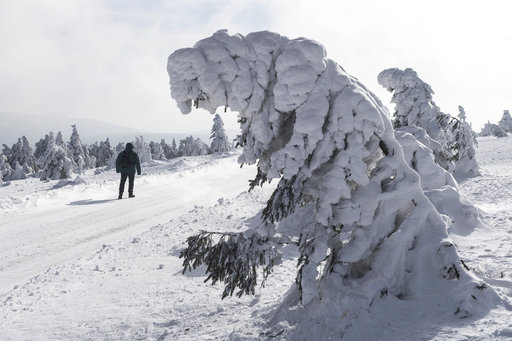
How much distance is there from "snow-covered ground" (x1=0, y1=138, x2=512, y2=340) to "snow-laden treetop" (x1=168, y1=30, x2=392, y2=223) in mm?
1576

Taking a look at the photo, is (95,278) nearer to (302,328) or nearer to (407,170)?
(302,328)

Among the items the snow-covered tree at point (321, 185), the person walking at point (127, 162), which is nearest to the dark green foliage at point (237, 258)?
the snow-covered tree at point (321, 185)

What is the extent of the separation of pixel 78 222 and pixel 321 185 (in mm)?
9248

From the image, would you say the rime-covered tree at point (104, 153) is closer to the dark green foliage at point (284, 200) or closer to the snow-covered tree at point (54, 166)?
the snow-covered tree at point (54, 166)

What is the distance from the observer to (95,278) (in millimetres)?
6949

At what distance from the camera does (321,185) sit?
4.35 metres

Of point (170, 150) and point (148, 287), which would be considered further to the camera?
point (170, 150)

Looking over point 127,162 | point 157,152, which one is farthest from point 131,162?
point 157,152

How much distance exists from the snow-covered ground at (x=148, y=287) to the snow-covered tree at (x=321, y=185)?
0.33 meters

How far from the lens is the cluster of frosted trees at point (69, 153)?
147 feet

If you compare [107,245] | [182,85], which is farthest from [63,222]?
[182,85]

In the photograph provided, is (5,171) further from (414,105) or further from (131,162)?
(414,105)

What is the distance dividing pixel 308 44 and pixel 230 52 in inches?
35.6

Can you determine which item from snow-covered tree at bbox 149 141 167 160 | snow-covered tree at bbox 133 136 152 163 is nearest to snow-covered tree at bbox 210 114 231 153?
snow-covered tree at bbox 133 136 152 163
